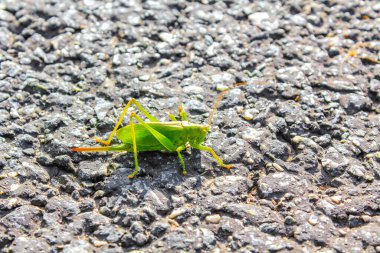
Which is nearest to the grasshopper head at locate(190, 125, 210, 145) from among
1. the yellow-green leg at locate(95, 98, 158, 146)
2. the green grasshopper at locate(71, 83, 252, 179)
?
the green grasshopper at locate(71, 83, 252, 179)

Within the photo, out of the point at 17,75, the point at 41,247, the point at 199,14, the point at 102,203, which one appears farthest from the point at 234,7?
the point at 41,247

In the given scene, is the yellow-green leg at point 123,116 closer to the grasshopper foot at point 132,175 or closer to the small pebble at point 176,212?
the grasshopper foot at point 132,175

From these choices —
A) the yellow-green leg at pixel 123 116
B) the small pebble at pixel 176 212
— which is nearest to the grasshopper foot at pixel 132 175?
the yellow-green leg at pixel 123 116

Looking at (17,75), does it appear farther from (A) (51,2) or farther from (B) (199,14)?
(B) (199,14)

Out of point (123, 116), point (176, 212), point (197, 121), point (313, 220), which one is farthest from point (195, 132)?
point (313, 220)

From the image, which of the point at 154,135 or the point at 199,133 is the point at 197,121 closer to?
the point at 199,133

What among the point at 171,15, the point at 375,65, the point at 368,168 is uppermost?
the point at 171,15
